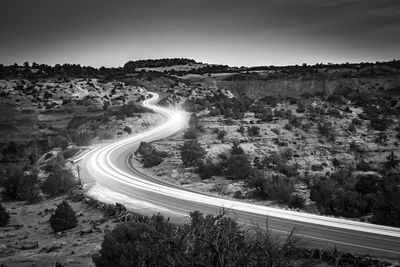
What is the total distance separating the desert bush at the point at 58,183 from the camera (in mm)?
29625

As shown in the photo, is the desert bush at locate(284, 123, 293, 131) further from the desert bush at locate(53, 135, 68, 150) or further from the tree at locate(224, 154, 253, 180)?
the desert bush at locate(53, 135, 68, 150)

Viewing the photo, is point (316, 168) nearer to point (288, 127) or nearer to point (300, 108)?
point (288, 127)

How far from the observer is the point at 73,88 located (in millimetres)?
82688

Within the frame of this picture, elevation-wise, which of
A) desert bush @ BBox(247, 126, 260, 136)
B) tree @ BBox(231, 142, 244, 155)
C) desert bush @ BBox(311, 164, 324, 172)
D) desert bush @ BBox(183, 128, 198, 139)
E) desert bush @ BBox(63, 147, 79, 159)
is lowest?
desert bush @ BBox(63, 147, 79, 159)

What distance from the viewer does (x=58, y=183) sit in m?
30.4

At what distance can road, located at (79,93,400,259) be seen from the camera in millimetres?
15977

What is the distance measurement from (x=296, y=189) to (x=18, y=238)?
20893mm

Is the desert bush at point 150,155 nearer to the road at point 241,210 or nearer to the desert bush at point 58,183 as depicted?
the road at point 241,210

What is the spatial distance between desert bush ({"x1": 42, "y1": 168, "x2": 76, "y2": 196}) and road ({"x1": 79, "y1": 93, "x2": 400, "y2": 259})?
225 cm

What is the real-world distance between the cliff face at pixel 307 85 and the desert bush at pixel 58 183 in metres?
69.5

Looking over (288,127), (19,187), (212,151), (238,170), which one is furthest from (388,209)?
(19,187)

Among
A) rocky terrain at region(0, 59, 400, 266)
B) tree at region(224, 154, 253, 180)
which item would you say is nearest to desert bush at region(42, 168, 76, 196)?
rocky terrain at region(0, 59, 400, 266)

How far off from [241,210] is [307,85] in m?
79.9

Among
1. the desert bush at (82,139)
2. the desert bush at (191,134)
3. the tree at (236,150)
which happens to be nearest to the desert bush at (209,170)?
the tree at (236,150)
